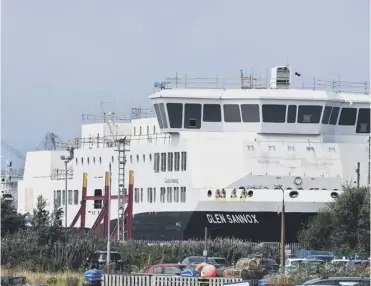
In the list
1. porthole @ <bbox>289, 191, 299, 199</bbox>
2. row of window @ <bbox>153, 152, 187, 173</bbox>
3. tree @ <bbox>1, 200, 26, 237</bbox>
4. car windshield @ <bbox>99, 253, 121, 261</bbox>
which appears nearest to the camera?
car windshield @ <bbox>99, 253, 121, 261</bbox>

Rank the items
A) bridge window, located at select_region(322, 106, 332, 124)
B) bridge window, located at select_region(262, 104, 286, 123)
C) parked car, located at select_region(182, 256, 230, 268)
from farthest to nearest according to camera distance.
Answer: bridge window, located at select_region(322, 106, 332, 124) → bridge window, located at select_region(262, 104, 286, 123) → parked car, located at select_region(182, 256, 230, 268)

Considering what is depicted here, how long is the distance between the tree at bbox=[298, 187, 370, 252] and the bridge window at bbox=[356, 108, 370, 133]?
5.02 meters

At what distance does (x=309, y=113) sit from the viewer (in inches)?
2502

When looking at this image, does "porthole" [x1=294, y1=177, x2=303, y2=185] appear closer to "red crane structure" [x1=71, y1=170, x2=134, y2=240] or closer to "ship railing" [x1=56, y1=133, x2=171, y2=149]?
"ship railing" [x1=56, y1=133, x2=171, y2=149]

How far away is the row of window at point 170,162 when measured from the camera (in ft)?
210

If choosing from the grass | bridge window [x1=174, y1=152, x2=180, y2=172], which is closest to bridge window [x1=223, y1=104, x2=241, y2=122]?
bridge window [x1=174, y1=152, x2=180, y2=172]

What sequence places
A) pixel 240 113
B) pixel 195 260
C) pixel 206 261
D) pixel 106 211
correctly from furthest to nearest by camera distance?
pixel 106 211
pixel 240 113
pixel 195 260
pixel 206 261

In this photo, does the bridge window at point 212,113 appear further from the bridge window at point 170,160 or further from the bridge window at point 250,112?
the bridge window at point 170,160

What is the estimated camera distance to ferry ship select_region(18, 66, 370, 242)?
62062 mm

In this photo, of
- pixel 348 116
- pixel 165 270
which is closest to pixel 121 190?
pixel 348 116

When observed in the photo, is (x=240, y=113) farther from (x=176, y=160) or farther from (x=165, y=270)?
(x=165, y=270)

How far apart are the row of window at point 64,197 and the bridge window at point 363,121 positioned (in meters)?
16.2

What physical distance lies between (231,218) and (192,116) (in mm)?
4865

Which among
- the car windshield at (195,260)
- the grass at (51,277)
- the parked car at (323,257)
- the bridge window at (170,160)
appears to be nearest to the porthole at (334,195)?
the bridge window at (170,160)
